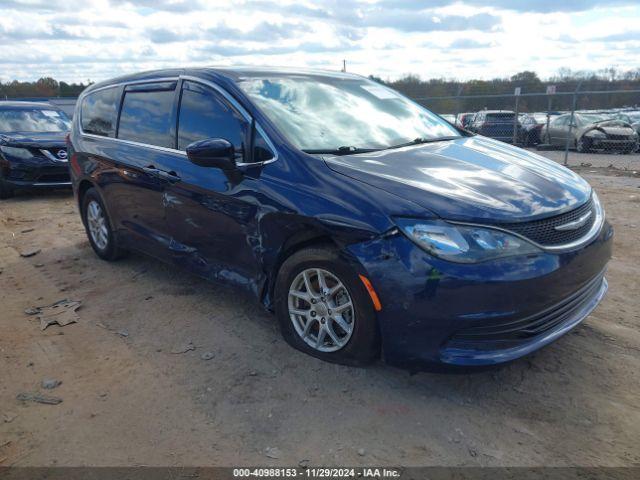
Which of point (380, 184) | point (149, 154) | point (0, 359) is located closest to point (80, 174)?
point (149, 154)

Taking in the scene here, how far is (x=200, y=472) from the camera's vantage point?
2.49 metres

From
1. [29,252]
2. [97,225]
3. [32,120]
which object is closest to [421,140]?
[97,225]

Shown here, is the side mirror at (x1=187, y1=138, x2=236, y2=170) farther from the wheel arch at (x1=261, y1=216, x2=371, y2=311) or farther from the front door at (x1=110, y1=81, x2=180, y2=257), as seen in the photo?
the front door at (x1=110, y1=81, x2=180, y2=257)

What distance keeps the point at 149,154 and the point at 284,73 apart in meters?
1.29

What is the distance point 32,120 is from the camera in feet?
34.1

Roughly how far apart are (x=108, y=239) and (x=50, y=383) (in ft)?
7.72

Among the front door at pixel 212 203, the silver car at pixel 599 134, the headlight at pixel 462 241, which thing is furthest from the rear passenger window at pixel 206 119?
the silver car at pixel 599 134

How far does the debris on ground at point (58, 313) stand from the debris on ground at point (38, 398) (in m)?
1.02

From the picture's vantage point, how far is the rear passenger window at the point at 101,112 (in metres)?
5.12

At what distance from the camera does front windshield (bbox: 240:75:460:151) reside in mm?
3561

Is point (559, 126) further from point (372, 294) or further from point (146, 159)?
point (372, 294)

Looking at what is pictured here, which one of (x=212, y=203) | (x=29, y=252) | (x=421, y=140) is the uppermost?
(x=421, y=140)

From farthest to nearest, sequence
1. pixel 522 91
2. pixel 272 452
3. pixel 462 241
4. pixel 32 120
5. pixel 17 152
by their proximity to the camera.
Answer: pixel 522 91 → pixel 32 120 → pixel 17 152 → pixel 462 241 → pixel 272 452

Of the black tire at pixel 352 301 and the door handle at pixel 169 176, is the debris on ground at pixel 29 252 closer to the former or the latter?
the door handle at pixel 169 176
